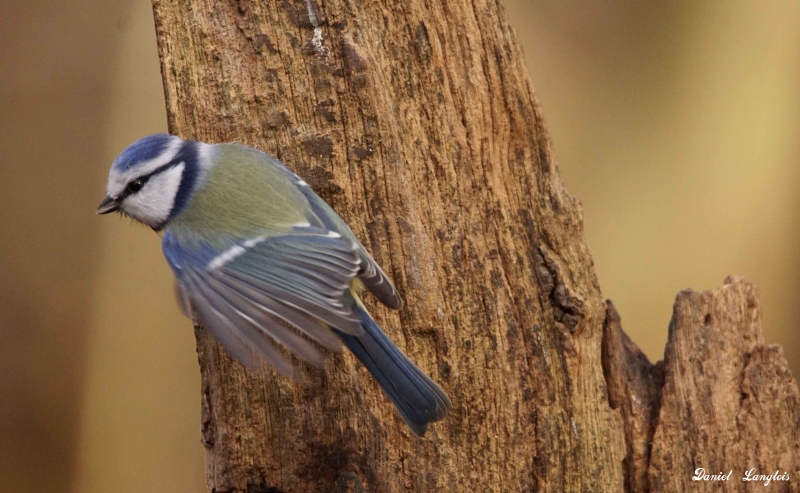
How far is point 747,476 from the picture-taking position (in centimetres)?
152

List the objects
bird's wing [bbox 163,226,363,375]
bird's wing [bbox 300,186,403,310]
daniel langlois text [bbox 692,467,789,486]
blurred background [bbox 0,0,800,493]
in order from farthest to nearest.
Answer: blurred background [bbox 0,0,800,493]
daniel langlois text [bbox 692,467,789,486]
bird's wing [bbox 300,186,403,310]
bird's wing [bbox 163,226,363,375]

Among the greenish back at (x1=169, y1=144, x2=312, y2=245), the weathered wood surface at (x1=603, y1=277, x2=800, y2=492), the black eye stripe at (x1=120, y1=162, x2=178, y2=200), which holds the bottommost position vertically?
the weathered wood surface at (x1=603, y1=277, x2=800, y2=492)

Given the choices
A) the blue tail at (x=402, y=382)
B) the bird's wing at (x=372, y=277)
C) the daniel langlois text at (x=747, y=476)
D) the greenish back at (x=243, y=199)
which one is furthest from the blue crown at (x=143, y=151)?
the daniel langlois text at (x=747, y=476)

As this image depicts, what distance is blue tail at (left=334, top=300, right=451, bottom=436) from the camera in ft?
3.98

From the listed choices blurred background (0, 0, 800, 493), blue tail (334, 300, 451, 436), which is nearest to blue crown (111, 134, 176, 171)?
blue tail (334, 300, 451, 436)

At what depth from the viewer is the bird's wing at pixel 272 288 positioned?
1.14 meters

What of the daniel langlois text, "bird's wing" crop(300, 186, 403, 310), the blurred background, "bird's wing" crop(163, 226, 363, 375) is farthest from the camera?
the blurred background

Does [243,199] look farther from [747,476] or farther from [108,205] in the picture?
[747,476]

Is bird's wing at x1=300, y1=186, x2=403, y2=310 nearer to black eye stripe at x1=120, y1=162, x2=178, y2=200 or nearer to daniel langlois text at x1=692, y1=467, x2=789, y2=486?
black eye stripe at x1=120, y1=162, x2=178, y2=200

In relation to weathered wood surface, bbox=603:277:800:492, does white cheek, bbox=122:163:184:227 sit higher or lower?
higher

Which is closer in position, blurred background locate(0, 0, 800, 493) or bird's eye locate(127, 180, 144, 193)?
bird's eye locate(127, 180, 144, 193)

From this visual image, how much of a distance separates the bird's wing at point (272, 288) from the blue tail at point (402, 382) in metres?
0.05

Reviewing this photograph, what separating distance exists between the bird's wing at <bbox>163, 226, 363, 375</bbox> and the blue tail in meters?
0.05

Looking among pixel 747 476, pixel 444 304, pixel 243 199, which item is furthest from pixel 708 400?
pixel 243 199
